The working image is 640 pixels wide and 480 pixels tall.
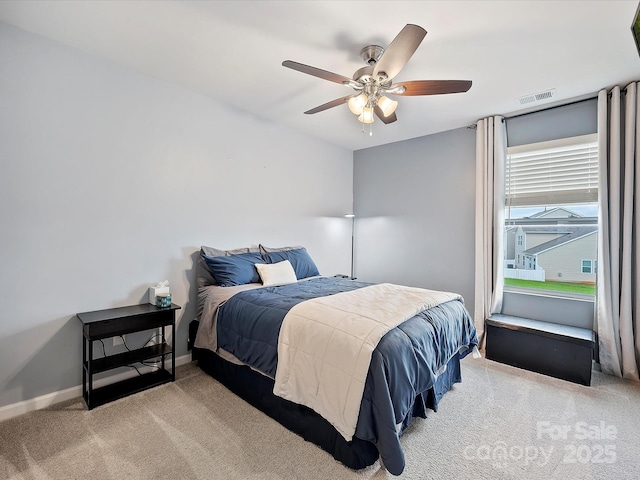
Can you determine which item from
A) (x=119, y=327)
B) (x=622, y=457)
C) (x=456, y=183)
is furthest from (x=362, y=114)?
(x=622, y=457)

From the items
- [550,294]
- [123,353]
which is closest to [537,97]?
[550,294]

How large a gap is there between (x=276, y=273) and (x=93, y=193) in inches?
68.1

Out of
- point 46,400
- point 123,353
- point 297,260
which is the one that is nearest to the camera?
point 46,400

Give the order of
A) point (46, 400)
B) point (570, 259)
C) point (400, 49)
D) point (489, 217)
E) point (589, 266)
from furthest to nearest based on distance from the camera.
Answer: point (489, 217) → point (570, 259) → point (589, 266) → point (46, 400) → point (400, 49)

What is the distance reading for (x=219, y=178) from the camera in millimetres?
3291

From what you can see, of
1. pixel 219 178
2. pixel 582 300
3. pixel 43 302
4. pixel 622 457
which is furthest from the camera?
pixel 219 178

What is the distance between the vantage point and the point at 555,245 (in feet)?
10.9

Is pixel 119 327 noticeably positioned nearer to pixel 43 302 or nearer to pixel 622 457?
pixel 43 302

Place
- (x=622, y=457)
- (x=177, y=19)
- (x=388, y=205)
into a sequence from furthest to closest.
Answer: (x=388, y=205) → (x=177, y=19) → (x=622, y=457)

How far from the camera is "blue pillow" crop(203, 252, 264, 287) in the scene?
2906 mm

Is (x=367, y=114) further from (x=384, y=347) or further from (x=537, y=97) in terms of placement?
(x=537, y=97)

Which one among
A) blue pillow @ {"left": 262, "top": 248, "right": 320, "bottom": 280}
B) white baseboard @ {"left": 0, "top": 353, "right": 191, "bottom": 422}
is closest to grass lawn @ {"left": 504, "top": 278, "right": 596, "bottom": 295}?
blue pillow @ {"left": 262, "top": 248, "right": 320, "bottom": 280}

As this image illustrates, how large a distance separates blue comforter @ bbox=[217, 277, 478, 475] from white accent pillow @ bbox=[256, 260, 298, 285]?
146 mm

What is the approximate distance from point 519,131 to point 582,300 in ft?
6.45
